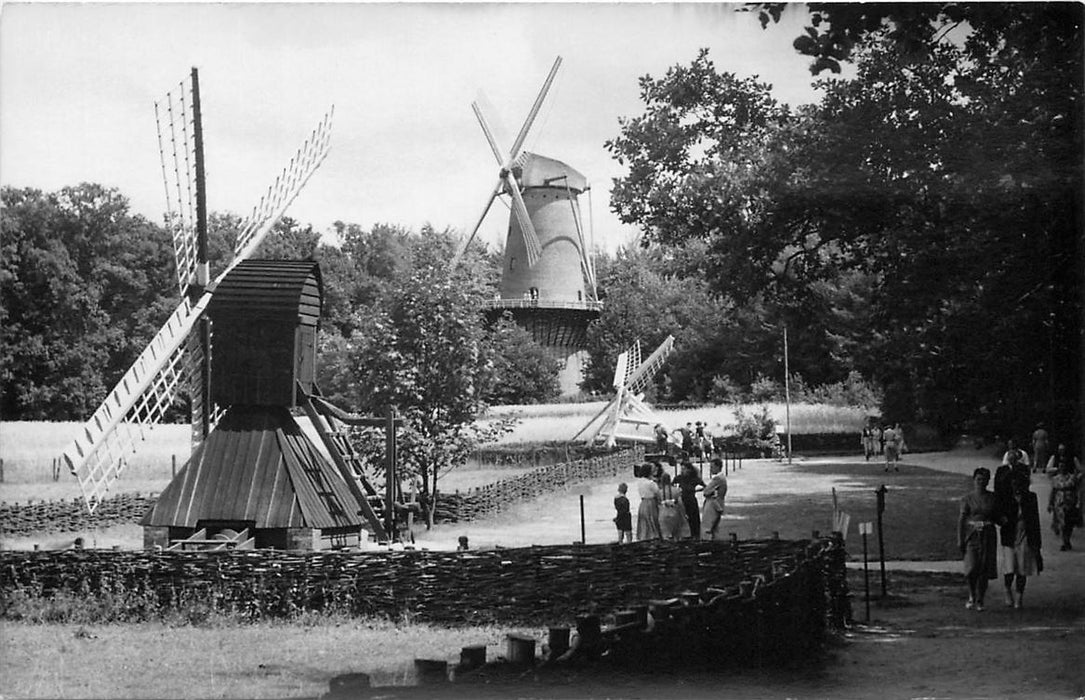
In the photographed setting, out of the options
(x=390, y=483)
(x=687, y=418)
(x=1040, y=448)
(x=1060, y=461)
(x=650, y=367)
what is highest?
(x=650, y=367)

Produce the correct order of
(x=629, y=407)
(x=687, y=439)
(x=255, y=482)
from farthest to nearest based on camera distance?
(x=629, y=407)
(x=687, y=439)
(x=255, y=482)

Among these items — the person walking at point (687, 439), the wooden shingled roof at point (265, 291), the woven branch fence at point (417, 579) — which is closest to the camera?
the woven branch fence at point (417, 579)

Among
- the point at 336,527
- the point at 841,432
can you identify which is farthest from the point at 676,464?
the point at 336,527

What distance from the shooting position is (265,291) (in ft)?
37.8

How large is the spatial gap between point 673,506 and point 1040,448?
3249 mm

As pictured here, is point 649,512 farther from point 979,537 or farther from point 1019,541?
point 1019,541

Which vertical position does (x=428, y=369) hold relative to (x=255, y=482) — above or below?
above

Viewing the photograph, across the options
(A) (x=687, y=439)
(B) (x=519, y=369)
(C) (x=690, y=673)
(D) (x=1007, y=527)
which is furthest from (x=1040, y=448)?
(B) (x=519, y=369)

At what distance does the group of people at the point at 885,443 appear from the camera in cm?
1063

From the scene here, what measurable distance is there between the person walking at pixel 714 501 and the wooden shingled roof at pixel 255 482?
362 centimetres

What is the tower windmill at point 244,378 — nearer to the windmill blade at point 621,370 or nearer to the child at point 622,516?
the child at point 622,516

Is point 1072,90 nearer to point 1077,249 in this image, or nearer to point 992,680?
point 1077,249

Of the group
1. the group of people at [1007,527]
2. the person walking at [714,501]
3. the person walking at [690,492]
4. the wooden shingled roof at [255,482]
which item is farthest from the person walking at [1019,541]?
the wooden shingled roof at [255,482]

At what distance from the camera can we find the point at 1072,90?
336 inches
